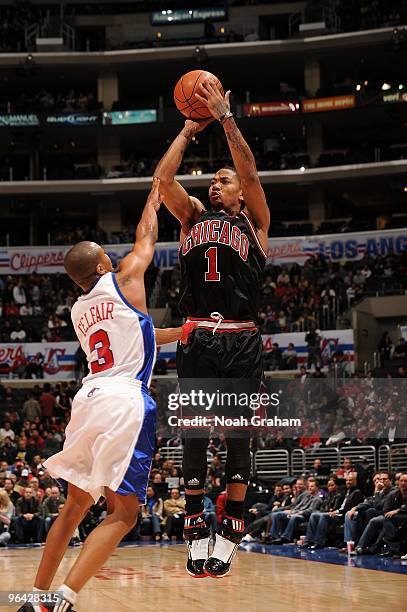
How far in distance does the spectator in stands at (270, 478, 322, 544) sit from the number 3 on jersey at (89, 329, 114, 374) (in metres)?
10.5

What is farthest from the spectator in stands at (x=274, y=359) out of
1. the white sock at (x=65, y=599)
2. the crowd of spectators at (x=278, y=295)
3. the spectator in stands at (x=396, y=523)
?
the white sock at (x=65, y=599)

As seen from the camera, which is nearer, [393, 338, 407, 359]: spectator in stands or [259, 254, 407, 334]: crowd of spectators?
[393, 338, 407, 359]: spectator in stands

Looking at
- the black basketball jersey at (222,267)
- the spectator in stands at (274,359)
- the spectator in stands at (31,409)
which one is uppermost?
the black basketball jersey at (222,267)

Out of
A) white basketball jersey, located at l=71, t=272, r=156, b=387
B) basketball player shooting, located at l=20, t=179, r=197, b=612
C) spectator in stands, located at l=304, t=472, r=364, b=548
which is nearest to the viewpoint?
basketball player shooting, located at l=20, t=179, r=197, b=612

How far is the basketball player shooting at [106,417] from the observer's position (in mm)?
5742

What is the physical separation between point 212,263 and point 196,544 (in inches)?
79.4

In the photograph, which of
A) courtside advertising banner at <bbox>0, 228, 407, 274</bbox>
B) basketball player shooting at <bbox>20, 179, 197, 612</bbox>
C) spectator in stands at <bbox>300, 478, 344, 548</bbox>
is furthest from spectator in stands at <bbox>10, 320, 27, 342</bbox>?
basketball player shooting at <bbox>20, 179, 197, 612</bbox>

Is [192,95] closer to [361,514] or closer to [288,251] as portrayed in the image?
[361,514]

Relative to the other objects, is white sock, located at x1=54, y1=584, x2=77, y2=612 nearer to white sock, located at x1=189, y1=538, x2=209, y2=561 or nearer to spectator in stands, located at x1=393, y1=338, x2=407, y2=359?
white sock, located at x1=189, y1=538, x2=209, y2=561

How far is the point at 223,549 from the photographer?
6535 mm

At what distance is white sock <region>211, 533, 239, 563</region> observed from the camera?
6.50m

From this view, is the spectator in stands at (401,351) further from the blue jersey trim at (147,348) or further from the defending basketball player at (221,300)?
the blue jersey trim at (147,348)

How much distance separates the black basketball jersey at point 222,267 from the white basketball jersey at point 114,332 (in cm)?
74

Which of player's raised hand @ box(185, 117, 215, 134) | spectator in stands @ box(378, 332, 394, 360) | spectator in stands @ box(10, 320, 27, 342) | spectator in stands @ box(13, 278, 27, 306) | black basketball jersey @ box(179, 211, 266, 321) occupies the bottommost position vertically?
spectator in stands @ box(378, 332, 394, 360)
